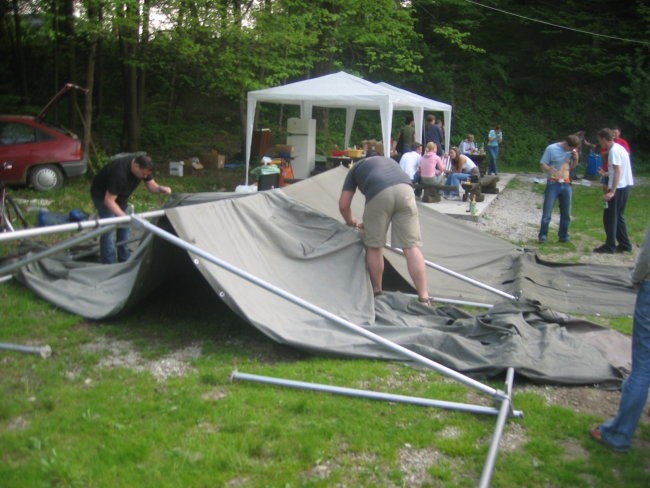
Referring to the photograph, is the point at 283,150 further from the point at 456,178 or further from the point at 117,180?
the point at 117,180

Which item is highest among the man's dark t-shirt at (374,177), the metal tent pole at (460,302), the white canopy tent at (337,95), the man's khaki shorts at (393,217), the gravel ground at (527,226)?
the white canopy tent at (337,95)

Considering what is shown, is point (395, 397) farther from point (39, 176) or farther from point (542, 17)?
point (542, 17)

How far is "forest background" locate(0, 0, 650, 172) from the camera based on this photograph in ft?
51.3

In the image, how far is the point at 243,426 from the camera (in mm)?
3994

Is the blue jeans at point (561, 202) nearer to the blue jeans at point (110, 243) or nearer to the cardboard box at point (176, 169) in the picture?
the blue jeans at point (110, 243)

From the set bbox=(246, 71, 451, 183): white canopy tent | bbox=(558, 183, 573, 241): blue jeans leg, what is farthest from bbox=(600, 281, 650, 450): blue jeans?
bbox=(246, 71, 451, 183): white canopy tent

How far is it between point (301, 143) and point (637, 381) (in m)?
15.0

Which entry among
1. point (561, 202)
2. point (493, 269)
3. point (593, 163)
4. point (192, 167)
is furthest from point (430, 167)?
point (593, 163)

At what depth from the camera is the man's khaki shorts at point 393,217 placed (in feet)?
20.9

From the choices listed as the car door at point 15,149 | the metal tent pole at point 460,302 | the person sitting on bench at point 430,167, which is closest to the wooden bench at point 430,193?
the person sitting on bench at point 430,167

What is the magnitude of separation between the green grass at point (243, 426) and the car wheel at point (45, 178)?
8.86 metres

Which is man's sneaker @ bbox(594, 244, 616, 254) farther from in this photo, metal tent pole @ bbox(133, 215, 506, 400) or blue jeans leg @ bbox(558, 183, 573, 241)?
metal tent pole @ bbox(133, 215, 506, 400)

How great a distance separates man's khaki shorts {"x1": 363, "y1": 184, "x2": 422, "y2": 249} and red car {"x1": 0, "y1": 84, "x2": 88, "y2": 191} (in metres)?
9.24

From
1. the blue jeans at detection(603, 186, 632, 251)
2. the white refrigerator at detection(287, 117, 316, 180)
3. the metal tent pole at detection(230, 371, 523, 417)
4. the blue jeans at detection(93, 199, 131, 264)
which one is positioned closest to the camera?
the metal tent pole at detection(230, 371, 523, 417)
